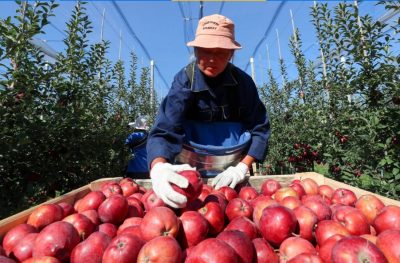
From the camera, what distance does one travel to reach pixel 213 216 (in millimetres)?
1519

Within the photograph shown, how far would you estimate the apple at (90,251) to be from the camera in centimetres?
121

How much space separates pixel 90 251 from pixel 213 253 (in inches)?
21.1

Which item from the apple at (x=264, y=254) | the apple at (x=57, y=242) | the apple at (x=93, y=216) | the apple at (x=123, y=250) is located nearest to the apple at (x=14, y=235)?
the apple at (x=57, y=242)

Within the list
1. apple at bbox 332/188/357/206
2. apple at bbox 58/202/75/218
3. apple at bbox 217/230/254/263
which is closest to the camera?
apple at bbox 217/230/254/263

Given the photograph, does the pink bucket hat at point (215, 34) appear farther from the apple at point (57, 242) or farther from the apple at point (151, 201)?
the apple at point (57, 242)

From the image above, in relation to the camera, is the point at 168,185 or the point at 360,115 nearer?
Result: the point at 168,185

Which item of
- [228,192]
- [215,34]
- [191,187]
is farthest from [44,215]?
[215,34]

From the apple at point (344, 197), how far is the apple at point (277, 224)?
0.56 metres

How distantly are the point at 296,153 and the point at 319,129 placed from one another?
152cm

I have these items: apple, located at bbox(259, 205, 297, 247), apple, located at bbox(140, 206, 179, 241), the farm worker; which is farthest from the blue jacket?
apple, located at bbox(259, 205, 297, 247)

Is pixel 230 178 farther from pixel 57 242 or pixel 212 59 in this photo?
pixel 57 242

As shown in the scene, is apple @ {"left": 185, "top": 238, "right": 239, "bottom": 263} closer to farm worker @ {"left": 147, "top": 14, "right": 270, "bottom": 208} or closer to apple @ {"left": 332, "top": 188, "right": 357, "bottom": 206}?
farm worker @ {"left": 147, "top": 14, "right": 270, "bottom": 208}

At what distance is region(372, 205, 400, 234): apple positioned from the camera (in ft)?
4.54

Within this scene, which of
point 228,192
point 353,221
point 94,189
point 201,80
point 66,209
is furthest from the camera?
point 201,80
